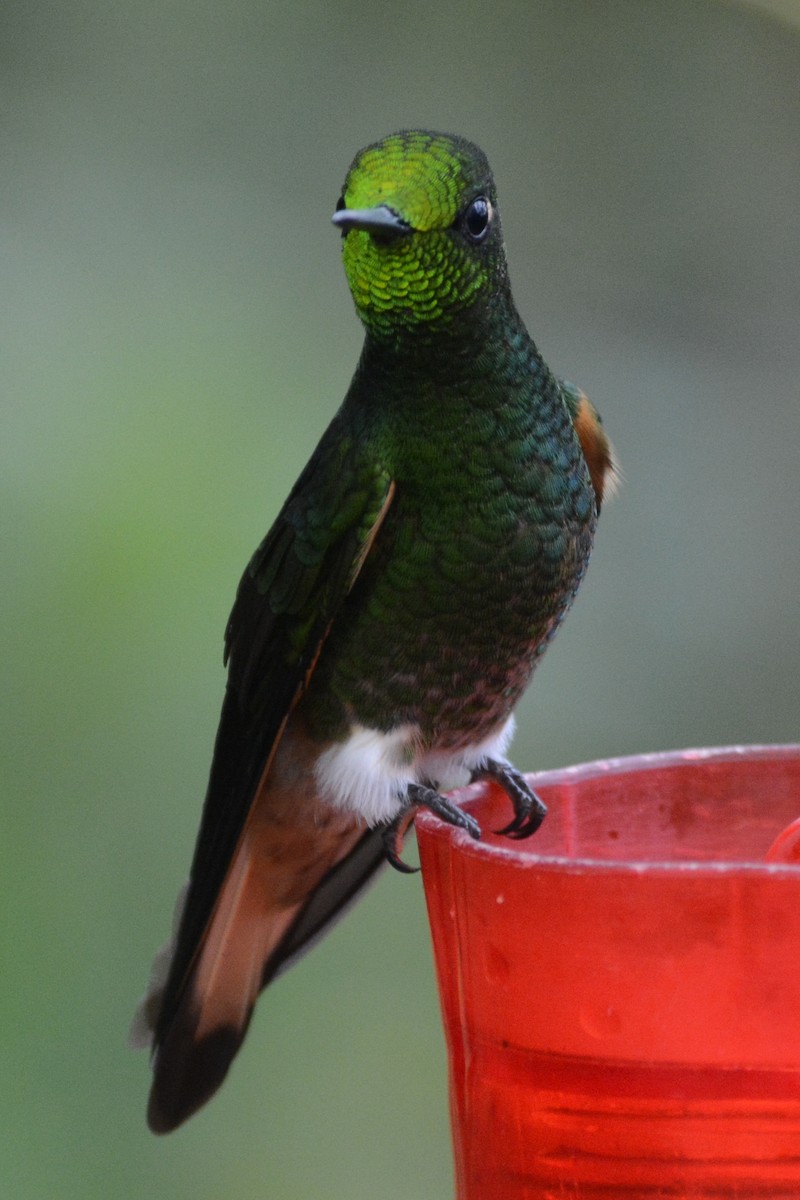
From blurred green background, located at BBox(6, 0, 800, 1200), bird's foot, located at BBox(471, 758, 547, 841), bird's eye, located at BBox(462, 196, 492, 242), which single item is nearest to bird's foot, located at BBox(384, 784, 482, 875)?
bird's foot, located at BBox(471, 758, 547, 841)

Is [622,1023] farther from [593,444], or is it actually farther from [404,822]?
[593,444]

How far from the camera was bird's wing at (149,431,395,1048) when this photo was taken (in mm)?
1505

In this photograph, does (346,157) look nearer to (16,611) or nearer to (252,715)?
(16,611)

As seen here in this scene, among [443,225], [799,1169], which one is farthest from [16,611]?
[799,1169]

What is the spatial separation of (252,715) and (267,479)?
1221 mm

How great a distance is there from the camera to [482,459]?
153cm

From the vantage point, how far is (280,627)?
5.18 feet

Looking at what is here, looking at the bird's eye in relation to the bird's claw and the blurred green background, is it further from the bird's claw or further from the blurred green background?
the blurred green background

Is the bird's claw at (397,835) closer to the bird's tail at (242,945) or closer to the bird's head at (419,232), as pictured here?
the bird's tail at (242,945)

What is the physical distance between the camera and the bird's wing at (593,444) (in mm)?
1746

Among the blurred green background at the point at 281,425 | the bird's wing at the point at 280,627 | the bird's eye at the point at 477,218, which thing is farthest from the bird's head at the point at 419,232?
the blurred green background at the point at 281,425

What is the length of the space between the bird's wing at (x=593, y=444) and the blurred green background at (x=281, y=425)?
1.03m

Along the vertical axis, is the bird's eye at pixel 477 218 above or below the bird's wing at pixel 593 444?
above

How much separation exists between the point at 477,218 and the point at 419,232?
0.09 meters
